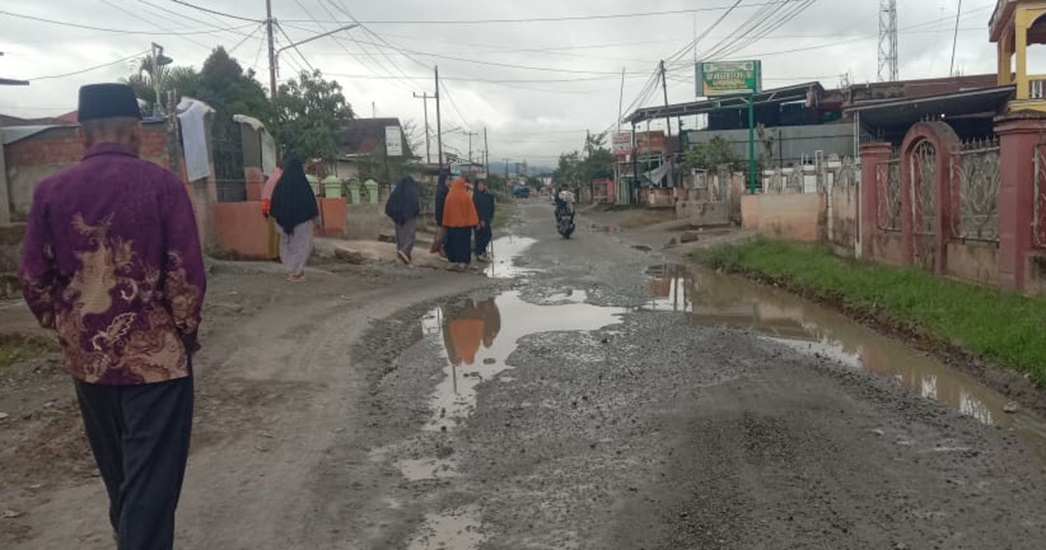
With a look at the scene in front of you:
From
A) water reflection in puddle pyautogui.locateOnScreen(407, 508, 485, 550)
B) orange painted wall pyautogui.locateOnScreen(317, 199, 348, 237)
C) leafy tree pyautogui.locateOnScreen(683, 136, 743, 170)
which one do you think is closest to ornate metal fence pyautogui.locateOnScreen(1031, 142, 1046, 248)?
water reflection in puddle pyautogui.locateOnScreen(407, 508, 485, 550)

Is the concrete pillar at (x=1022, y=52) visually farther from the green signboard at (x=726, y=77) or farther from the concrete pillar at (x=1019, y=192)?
the green signboard at (x=726, y=77)

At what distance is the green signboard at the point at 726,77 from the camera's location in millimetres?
42844

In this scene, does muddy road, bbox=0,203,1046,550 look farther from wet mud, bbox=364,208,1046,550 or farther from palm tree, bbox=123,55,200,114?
palm tree, bbox=123,55,200,114

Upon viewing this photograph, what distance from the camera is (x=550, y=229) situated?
112ft

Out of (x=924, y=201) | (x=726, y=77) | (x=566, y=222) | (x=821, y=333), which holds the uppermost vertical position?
(x=726, y=77)

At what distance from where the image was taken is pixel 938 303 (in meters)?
9.50

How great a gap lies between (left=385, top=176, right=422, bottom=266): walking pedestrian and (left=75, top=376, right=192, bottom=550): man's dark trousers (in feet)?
42.5

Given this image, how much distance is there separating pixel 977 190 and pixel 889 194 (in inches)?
132

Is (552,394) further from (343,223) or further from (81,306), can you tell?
(343,223)

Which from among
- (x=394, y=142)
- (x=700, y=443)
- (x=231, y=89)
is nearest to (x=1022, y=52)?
(x=700, y=443)

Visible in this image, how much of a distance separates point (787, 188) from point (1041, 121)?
44.8ft

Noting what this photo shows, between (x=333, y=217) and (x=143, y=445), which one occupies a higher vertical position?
(x=333, y=217)

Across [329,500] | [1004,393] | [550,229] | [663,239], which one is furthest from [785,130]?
[329,500]

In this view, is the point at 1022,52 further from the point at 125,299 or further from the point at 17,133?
the point at 125,299
